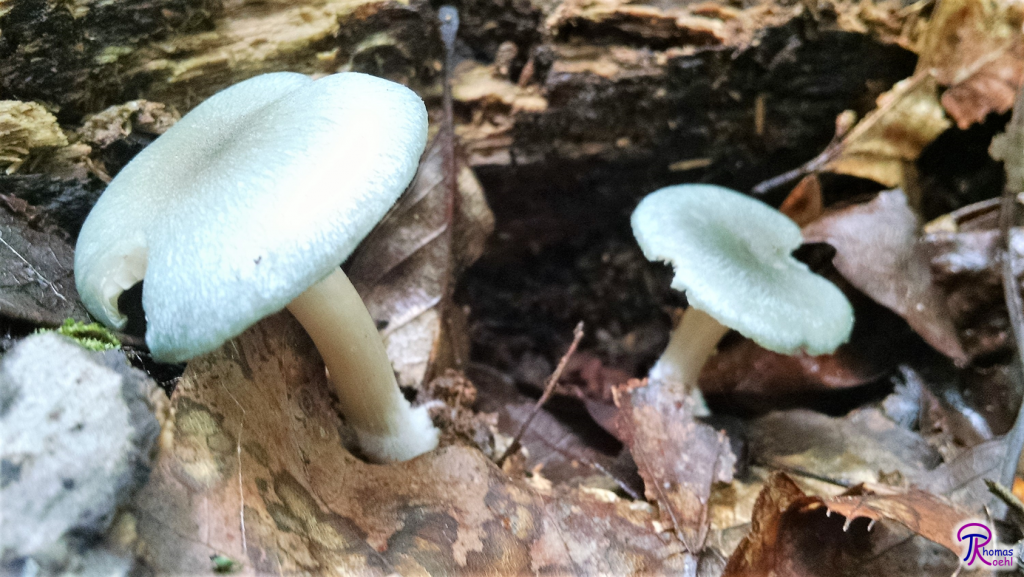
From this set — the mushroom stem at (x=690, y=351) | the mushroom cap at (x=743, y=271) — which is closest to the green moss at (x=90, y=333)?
the mushroom cap at (x=743, y=271)

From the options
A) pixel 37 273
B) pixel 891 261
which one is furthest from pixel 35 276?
pixel 891 261

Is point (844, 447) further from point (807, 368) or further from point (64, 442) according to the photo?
point (64, 442)

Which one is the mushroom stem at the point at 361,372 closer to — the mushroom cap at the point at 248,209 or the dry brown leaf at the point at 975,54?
the mushroom cap at the point at 248,209

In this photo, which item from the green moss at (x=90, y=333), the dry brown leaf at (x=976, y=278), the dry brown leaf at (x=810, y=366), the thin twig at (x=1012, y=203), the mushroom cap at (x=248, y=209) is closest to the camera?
the mushroom cap at (x=248, y=209)

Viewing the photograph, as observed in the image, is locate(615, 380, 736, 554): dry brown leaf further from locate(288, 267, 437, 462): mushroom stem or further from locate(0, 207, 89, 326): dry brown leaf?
locate(0, 207, 89, 326): dry brown leaf

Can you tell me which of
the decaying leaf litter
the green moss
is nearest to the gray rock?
the decaying leaf litter

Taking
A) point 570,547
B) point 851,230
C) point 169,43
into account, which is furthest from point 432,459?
point 851,230
